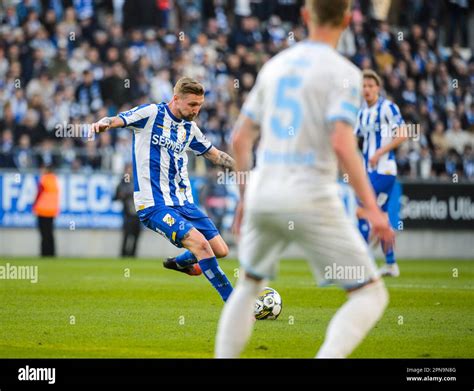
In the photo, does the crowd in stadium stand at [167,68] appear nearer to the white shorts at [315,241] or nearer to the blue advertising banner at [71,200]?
the blue advertising banner at [71,200]

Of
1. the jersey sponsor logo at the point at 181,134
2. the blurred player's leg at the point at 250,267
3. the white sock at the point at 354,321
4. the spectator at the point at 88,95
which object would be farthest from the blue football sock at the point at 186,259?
the spectator at the point at 88,95

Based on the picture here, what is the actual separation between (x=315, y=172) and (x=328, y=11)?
2.98 feet

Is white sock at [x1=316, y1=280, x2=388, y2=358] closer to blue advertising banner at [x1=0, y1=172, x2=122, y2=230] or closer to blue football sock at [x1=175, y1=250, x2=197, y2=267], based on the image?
blue football sock at [x1=175, y1=250, x2=197, y2=267]

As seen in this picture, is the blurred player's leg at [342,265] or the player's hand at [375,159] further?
the player's hand at [375,159]

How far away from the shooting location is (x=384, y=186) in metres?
14.6

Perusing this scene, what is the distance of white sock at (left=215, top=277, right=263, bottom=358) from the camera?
5.94 meters

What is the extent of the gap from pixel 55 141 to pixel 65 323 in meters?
13.1

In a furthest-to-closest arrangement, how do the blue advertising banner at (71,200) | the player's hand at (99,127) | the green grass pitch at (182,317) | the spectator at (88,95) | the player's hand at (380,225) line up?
the spectator at (88,95) < the blue advertising banner at (71,200) < the player's hand at (99,127) < the green grass pitch at (182,317) < the player's hand at (380,225)

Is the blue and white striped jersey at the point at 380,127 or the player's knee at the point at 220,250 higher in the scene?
the blue and white striped jersey at the point at 380,127

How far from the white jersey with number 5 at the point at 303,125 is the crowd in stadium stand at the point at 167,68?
16531 mm

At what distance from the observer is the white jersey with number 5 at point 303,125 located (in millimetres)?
5672
